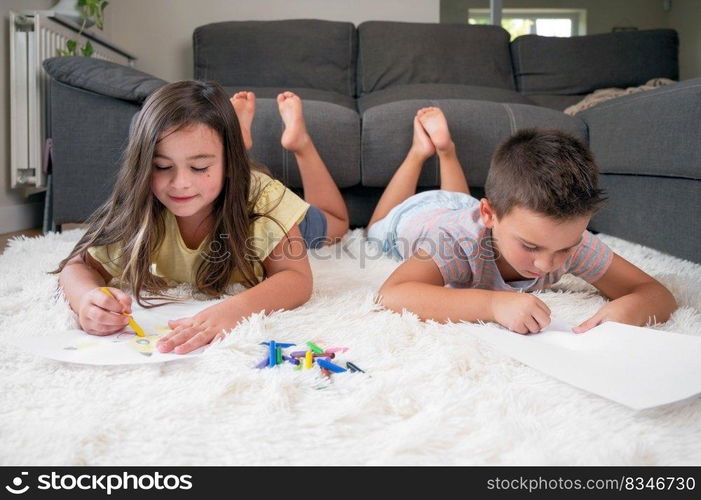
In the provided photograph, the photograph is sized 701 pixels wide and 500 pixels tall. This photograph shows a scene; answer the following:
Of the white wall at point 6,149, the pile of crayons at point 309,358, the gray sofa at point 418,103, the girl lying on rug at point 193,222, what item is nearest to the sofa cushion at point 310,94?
the gray sofa at point 418,103

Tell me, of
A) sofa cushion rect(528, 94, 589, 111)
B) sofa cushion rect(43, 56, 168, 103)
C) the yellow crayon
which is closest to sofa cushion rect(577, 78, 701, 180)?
sofa cushion rect(528, 94, 589, 111)

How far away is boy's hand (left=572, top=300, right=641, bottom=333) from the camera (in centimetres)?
86

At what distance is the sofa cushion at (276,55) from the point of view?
283 centimetres

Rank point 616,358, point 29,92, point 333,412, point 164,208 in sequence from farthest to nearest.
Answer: point 29,92
point 164,208
point 616,358
point 333,412

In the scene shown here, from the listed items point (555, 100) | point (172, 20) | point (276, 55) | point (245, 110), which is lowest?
point (245, 110)

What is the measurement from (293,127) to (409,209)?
40 centimetres

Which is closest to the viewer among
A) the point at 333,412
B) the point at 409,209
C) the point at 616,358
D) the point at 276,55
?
the point at 333,412

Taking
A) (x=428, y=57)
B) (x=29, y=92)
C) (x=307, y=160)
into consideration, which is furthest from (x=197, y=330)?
(x=428, y=57)

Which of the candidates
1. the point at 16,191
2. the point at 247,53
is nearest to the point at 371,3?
the point at 247,53

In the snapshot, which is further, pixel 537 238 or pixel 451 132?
pixel 451 132

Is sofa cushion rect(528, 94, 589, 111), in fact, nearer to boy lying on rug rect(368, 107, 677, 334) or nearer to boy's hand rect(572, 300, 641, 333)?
boy lying on rug rect(368, 107, 677, 334)

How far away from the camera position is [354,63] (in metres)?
2.95

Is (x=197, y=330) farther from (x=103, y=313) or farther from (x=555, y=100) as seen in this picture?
(x=555, y=100)

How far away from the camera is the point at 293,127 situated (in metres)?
1.69
